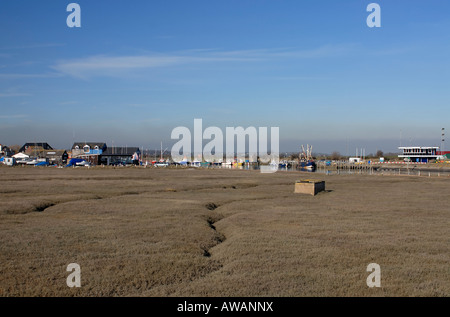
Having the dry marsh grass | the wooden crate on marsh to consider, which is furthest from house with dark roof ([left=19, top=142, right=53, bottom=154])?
the dry marsh grass

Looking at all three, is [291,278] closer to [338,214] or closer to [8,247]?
[8,247]

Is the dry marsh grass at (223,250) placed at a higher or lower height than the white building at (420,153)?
lower

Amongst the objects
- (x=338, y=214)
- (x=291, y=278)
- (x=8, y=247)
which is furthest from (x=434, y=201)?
(x=8, y=247)

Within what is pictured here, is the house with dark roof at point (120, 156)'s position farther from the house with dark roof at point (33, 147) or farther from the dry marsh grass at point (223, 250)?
the dry marsh grass at point (223, 250)

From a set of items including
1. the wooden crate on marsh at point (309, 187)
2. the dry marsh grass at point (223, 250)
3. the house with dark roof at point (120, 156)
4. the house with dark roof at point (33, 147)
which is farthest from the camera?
the house with dark roof at point (33, 147)

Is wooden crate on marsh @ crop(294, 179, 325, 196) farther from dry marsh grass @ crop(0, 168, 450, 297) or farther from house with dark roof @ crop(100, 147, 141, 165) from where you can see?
house with dark roof @ crop(100, 147, 141, 165)

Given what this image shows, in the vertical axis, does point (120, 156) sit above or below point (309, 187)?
above

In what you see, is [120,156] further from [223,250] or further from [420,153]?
[223,250]

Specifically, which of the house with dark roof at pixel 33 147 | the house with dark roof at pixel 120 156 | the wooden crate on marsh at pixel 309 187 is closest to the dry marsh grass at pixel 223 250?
the wooden crate on marsh at pixel 309 187

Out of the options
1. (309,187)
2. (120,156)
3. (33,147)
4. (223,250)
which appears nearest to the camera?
(223,250)

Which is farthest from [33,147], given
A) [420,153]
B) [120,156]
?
[420,153]

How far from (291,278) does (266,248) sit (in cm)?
379
